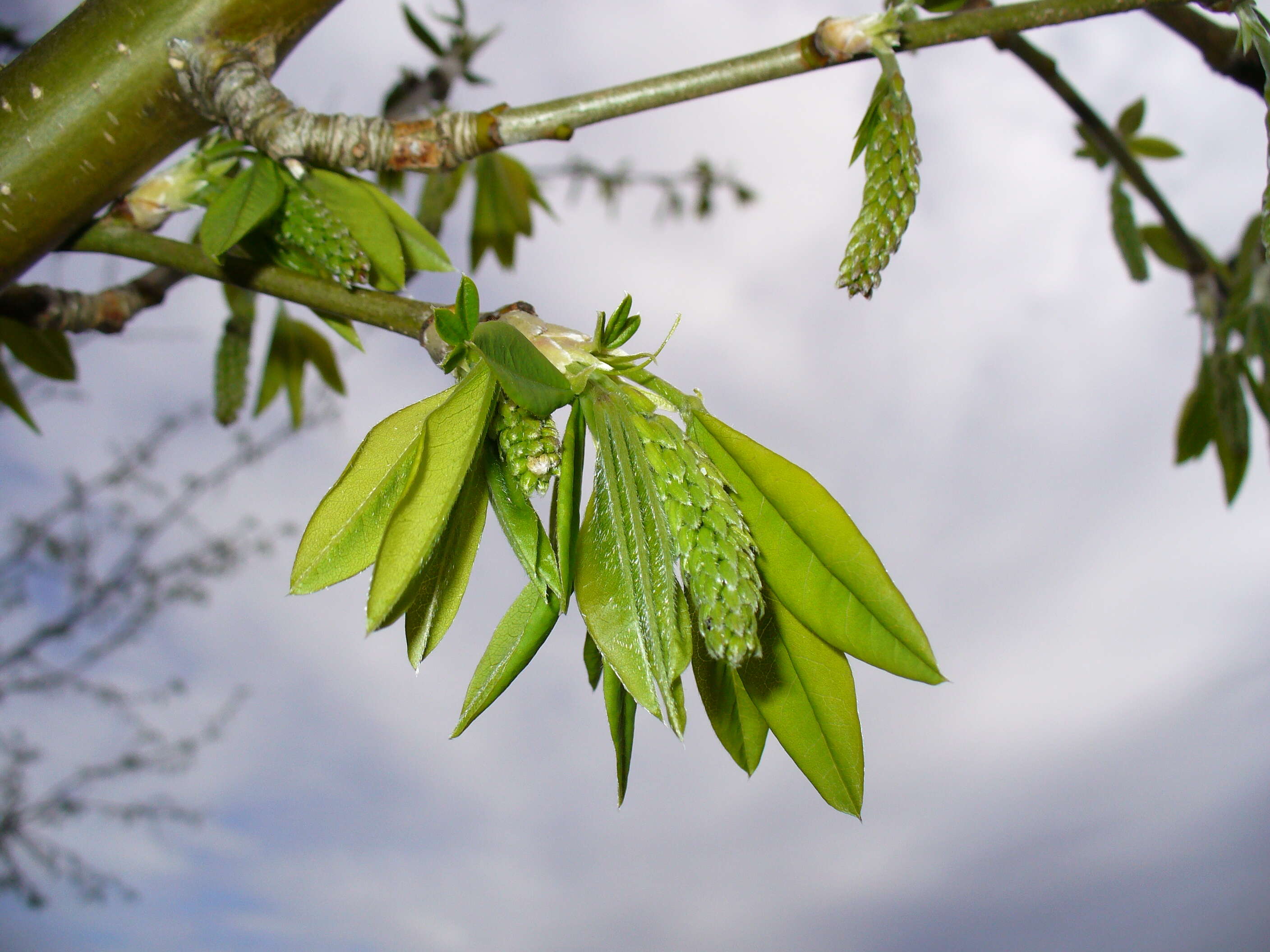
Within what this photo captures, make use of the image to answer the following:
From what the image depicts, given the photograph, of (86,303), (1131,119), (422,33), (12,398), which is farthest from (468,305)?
(1131,119)

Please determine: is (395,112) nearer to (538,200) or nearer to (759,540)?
(538,200)

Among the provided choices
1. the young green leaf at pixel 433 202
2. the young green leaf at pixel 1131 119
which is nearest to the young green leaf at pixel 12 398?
the young green leaf at pixel 433 202

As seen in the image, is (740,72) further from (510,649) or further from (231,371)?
(231,371)

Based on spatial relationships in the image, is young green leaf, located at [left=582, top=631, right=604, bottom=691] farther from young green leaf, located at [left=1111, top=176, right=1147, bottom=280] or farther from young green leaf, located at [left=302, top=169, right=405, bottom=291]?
young green leaf, located at [left=1111, top=176, right=1147, bottom=280]

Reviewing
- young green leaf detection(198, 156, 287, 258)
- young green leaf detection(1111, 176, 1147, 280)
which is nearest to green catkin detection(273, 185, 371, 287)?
young green leaf detection(198, 156, 287, 258)

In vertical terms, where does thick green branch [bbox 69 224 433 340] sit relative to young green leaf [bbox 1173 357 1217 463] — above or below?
below

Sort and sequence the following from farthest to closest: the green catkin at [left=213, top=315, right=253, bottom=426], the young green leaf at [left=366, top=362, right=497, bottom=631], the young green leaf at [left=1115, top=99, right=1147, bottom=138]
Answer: the young green leaf at [left=1115, top=99, right=1147, bottom=138], the green catkin at [left=213, top=315, right=253, bottom=426], the young green leaf at [left=366, top=362, right=497, bottom=631]
